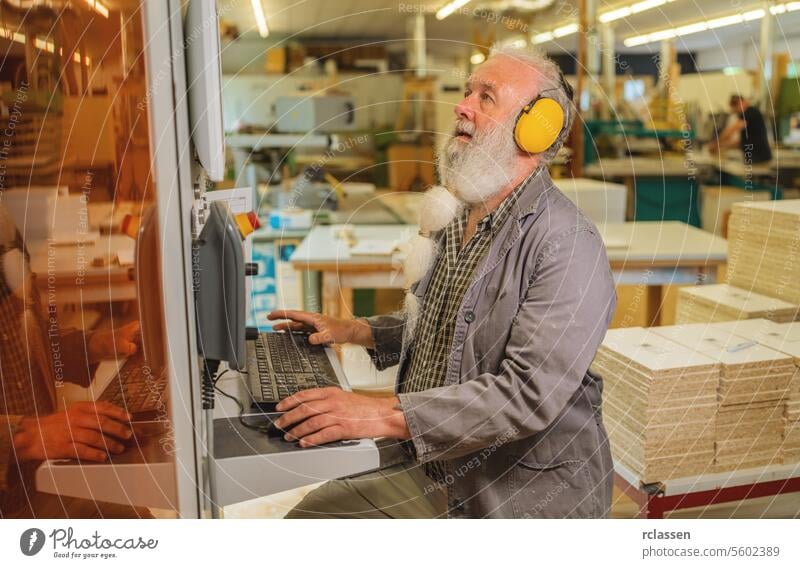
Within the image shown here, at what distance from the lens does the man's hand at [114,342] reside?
1.31m

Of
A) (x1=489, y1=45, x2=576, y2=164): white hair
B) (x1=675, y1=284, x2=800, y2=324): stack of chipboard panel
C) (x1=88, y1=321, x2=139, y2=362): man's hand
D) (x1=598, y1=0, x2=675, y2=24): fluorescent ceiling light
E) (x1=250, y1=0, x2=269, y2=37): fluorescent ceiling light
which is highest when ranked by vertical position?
(x1=250, y1=0, x2=269, y2=37): fluorescent ceiling light

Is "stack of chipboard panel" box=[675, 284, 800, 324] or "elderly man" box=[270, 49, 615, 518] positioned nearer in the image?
"elderly man" box=[270, 49, 615, 518]

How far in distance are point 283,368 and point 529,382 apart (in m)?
0.48

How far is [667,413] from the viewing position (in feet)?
5.76

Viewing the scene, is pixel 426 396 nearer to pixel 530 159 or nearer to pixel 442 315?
pixel 442 315

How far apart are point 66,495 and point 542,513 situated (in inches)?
31.9

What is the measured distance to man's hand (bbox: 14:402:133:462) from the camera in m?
1.26

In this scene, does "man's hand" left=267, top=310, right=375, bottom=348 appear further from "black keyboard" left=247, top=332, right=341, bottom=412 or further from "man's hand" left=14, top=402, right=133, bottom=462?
"man's hand" left=14, top=402, right=133, bottom=462

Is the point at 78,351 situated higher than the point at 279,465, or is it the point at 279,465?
the point at 78,351

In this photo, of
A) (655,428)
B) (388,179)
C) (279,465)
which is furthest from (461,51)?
(279,465)

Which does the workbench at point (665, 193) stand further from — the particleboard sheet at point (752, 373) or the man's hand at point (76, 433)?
the man's hand at point (76, 433)

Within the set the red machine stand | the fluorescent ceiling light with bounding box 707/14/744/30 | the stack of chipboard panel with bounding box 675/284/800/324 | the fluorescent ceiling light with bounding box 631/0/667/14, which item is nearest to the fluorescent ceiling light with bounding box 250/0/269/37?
the fluorescent ceiling light with bounding box 631/0/667/14

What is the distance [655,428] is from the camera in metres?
1.75

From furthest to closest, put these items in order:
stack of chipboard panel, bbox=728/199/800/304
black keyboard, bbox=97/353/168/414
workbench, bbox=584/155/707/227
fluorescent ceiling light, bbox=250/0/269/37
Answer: workbench, bbox=584/155/707/227 → fluorescent ceiling light, bbox=250/0/269/37 → stack of chipboard panel, bbox=728/199/800/304 → black keyboard, bbox=97/353/168/414
